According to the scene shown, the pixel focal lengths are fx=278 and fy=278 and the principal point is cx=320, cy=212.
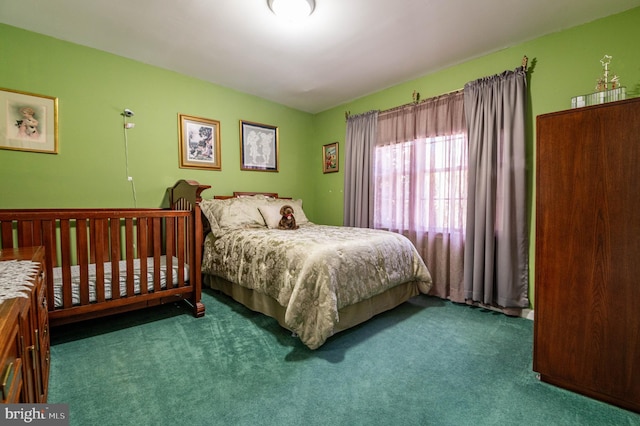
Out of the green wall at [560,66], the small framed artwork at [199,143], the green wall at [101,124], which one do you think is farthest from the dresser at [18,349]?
the green wall at [560,66]

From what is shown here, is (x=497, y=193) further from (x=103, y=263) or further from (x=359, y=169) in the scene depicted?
(x=103, y=263)

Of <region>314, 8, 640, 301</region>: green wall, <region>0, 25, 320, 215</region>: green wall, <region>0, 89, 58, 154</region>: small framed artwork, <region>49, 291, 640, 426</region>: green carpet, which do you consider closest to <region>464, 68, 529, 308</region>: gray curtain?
<region>314, 8, 640, 301</region>: green wall

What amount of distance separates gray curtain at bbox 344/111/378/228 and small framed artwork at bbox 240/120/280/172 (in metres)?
1.02

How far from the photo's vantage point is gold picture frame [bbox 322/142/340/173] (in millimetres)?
3994

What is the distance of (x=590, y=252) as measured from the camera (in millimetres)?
1382

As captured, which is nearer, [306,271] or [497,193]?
[306,271]

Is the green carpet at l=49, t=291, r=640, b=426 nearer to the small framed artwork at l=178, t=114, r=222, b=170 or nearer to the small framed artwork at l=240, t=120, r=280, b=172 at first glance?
the small framed artwork at l=178, t=114, r=222, b=170

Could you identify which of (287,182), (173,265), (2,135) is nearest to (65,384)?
(173,265)

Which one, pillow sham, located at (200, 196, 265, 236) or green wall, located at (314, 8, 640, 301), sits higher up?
green wall, located at (314, 8, 640, 301)

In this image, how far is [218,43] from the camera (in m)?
2.44

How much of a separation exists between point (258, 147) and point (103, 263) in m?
2.27

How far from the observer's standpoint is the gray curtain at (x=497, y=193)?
7.77 ft

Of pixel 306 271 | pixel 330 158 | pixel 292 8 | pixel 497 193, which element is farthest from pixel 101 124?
pixel 497 193

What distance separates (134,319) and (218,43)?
8.03 feet
